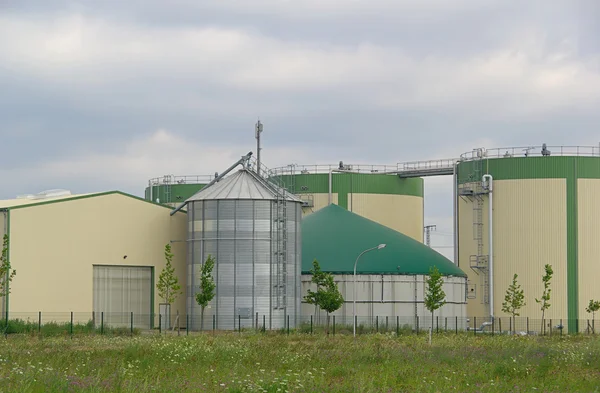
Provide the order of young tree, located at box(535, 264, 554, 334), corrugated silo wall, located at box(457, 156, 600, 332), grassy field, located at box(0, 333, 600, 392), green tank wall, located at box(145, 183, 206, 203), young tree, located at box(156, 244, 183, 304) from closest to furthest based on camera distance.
Result: grassy field, located at box(0, 333, 600, 392) < young tree, located at box(156, 244, 183, 304) < young tree, located at box(535, 264, 554, 334) < corrugated silo wall, located at box(457, 156, 600, 332) < green tank wall, located at box(145, 183, 206, 203)

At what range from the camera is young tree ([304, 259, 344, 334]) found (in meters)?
71.2

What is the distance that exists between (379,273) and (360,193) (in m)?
24.0

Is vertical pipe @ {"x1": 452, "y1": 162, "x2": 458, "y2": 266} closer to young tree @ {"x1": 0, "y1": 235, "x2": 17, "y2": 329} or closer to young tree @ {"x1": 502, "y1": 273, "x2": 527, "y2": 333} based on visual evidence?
young tree @ {"x1": 502, "y1": 273, "x2": 527, "y2": 333}

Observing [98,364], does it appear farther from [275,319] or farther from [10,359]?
[275,319]

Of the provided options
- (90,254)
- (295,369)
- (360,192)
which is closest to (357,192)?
(360,192)

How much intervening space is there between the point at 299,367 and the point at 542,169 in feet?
181

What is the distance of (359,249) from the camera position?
8025 centimetres

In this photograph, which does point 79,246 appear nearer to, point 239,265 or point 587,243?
point 239,265

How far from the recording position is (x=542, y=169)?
86.5 metres

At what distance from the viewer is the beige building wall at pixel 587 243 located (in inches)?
3361

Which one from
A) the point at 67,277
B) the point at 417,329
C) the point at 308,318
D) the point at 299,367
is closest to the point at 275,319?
the point at 308,318

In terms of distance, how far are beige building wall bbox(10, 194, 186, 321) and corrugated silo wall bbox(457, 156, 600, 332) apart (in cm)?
2685

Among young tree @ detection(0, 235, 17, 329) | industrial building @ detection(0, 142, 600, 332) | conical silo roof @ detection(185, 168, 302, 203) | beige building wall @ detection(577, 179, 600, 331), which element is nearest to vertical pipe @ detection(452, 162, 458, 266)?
industrial building @ detection(0, 142, 600, 332)

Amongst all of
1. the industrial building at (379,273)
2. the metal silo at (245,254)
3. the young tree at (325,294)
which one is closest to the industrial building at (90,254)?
the metal silo at (245,254)
